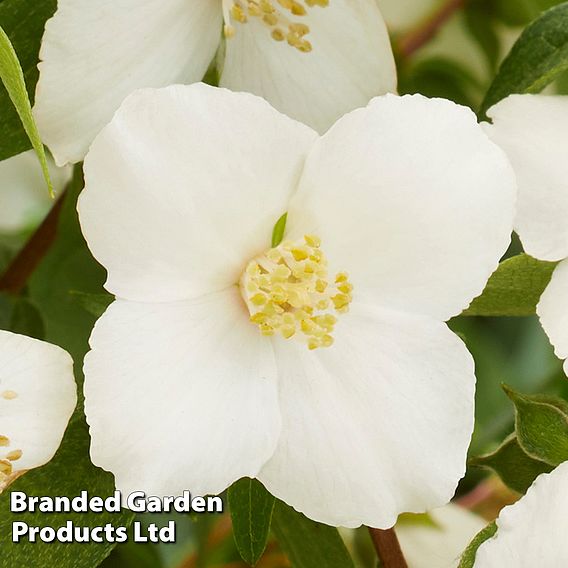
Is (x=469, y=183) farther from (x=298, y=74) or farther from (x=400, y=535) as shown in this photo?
(x=400, y=535)

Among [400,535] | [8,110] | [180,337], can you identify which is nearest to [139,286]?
[180,337]

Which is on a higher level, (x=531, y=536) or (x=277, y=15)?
(x=277, y=15)

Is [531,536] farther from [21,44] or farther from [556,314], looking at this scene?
[21,44]

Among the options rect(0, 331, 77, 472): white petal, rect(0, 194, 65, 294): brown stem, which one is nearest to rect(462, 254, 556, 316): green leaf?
rect(0, 331, 77, 472): white petal

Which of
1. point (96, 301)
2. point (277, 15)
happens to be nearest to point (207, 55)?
point (277, 15)

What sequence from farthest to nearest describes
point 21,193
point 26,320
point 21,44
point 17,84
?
point 21,193 < point 26,320 < point 21,44 < point 17,84

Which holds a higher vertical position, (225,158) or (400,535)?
(225,158)
